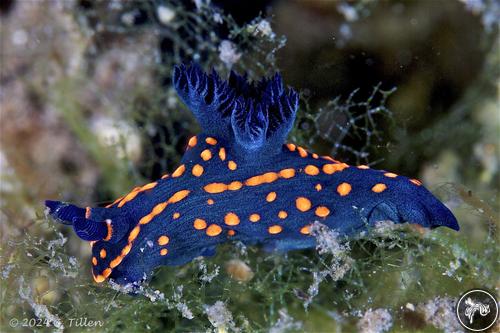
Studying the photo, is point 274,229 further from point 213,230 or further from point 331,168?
point 331,168

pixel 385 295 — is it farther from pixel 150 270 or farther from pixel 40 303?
pixel 40 303

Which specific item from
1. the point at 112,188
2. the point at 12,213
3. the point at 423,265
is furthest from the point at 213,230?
the point at 12,213

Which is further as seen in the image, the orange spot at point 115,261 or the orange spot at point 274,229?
the orange spot at point 274,229

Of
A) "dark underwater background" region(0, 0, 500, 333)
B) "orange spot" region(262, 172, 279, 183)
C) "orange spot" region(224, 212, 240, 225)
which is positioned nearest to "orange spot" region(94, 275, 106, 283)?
"dark underwater background" region(0, 0, 500, 333)

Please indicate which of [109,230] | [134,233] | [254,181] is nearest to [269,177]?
[254,181]

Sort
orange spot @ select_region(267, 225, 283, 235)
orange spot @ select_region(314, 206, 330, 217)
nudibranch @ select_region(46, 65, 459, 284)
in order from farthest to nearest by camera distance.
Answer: orange spot @ select_region(267, 225, 283, 235) < orange spot @ select_region(314, 206, 330, 217) < nudibranch @ select_region(46, 65, 459, 284)

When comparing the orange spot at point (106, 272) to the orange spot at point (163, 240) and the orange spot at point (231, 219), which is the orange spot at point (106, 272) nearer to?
the orange spot at point (163, 240)

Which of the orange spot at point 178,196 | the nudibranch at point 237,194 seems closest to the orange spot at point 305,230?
the nudibranch at point 237,194

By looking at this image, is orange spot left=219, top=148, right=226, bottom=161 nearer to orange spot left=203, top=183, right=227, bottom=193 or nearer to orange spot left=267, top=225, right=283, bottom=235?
orange spot left=203, top=183, right=227, bottom=193
